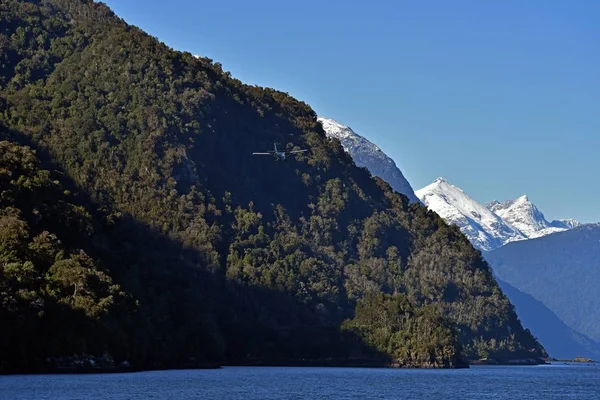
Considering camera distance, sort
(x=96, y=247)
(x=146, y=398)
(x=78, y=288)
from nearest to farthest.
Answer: (x=146, y=398), (x=78, y=288), (x=96, y=247)

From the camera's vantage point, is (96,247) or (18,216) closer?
(18,216)

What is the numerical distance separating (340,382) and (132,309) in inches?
1197

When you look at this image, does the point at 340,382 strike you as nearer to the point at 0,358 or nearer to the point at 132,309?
the point at 132,309

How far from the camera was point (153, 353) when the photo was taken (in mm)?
175875

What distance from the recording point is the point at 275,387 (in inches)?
5418

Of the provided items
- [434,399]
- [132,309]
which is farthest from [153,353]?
[434,399]

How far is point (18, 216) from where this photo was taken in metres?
161

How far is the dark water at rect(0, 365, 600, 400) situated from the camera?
4596 inches

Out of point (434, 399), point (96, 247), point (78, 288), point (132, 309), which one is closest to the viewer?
point (434, 399)

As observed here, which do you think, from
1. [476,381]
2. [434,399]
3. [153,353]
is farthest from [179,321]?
[434,399]

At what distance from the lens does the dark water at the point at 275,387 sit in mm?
116750

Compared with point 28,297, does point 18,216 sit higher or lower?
higher

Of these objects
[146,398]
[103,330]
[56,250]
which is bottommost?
[146,398]

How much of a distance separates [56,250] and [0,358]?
2911 cm
